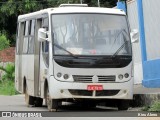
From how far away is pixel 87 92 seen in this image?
56.6ft

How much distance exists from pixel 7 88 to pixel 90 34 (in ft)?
61.5

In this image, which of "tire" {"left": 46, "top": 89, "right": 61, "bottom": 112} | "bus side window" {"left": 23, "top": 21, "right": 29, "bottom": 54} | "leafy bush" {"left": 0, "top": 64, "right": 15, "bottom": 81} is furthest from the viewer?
"leafy bush" {"left": 0, "top": 64, "right": 15, "bottom": 81}

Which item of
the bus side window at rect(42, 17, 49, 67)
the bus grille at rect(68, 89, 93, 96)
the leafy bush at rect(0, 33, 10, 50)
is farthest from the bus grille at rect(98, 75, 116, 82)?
the leafy bush at rect(0, 33, 10, 50)

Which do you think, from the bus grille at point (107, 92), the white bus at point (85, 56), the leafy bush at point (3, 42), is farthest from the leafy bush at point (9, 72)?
the bus grille at point (107, 92)

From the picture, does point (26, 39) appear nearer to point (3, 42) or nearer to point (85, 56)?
point (85, 56)

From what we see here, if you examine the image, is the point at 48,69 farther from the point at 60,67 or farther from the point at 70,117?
the point at 70,117

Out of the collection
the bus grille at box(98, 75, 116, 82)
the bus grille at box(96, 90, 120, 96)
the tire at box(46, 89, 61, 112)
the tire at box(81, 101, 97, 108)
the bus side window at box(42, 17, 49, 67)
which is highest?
the bus side window at box(42, 17, 49, 67)

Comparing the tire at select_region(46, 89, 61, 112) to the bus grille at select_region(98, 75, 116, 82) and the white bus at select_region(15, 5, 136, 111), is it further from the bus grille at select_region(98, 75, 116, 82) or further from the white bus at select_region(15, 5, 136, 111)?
the bus grille at select_region(98, 75, 116, 82)

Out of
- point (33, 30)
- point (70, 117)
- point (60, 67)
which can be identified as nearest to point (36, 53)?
point (33, 30)

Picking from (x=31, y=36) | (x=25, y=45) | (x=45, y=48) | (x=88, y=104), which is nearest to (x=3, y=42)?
(x=25, y=45)

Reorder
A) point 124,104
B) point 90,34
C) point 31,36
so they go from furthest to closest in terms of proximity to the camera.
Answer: point 31,36
point 124,104
point 90,34

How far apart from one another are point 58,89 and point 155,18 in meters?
6.82

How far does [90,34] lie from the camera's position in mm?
17812

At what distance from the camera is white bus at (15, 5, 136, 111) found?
1723 centimetres
